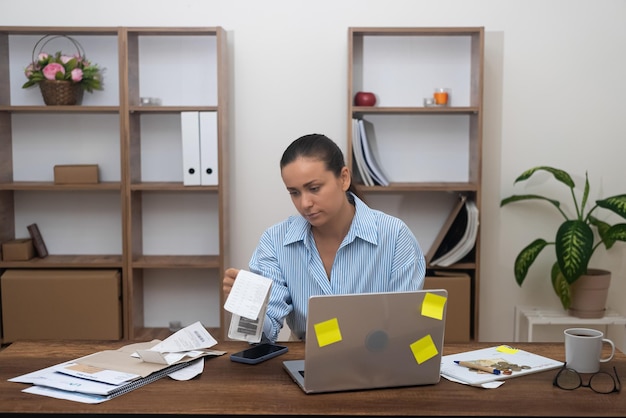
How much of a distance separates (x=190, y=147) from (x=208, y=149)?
0.09 meters

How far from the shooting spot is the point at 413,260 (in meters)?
2.42

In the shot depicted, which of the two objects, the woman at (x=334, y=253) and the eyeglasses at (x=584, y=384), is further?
the woman at (x=334, y=253)

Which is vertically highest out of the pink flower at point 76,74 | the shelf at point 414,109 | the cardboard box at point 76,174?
the pink flower at point 76,74

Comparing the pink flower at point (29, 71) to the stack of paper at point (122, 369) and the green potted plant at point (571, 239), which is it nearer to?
the stack of paper at point (122, 369)

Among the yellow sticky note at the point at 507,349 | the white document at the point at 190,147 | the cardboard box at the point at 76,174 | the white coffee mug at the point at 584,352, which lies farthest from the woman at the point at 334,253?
the cardboard box at the point at 76,174

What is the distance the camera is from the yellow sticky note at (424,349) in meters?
1.90

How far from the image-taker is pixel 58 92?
386 cm

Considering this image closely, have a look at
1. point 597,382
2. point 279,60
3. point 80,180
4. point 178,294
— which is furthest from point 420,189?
point 597,382

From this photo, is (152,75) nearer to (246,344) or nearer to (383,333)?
(246,344)

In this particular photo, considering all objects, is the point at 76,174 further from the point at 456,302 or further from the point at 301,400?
the point at 301,400

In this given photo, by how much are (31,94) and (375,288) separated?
99.9 inches

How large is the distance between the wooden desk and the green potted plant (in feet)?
5.49

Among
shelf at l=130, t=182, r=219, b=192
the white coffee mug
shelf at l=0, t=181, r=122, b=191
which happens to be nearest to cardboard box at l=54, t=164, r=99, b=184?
shelf at l=0, t=181, r=122, b=191

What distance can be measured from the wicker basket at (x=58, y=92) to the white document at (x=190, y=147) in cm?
57
